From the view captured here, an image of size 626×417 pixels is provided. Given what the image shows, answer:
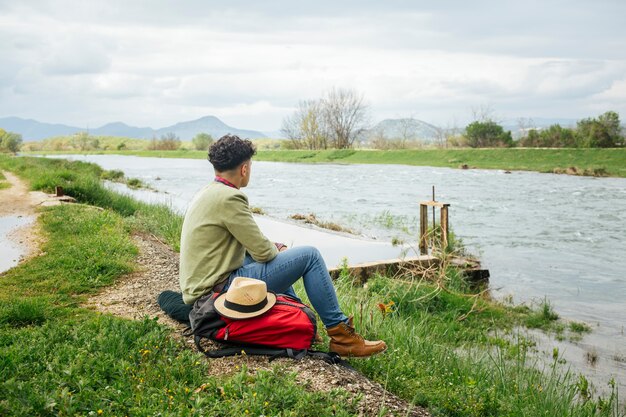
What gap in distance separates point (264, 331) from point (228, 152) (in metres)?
1.35

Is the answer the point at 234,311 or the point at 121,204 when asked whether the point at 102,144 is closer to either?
the point at 121,204

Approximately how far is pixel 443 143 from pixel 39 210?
39.5m

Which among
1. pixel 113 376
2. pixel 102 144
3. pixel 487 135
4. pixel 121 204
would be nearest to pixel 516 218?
pixel 121 204

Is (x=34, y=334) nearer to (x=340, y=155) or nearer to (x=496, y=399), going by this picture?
(x=496, y=399)

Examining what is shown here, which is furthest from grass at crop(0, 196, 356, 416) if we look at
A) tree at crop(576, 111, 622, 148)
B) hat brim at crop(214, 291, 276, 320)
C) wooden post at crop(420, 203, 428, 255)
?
tree at crop(576, 111, 622, 148)

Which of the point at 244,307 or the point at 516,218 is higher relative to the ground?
the point at 244,307

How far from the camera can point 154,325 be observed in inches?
189

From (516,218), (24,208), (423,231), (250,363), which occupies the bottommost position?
(516,218)

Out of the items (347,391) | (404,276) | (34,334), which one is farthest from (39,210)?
(347,391)

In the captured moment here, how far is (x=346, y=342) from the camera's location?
184 inches

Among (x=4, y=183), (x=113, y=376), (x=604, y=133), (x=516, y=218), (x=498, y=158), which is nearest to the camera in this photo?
(x=113, y=376)

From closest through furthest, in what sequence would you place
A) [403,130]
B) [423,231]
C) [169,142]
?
[423,231], [403,130], [169,142]

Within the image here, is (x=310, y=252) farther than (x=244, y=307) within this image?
Yes

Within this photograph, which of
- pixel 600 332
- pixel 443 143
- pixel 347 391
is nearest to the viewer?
pixel 347 391
